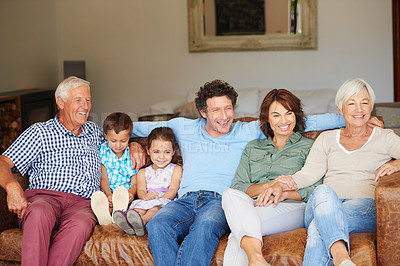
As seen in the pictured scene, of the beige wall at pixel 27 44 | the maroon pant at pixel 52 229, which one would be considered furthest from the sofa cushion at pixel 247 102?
the maroon pant at pixel 52 229

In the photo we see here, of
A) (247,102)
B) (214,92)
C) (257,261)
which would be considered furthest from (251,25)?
(257,261)

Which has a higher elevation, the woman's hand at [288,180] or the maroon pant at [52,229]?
the woman's hand at [288,180]

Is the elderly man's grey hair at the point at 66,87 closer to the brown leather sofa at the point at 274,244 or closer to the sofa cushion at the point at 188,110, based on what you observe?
the brown leather sofa at the point at 274,244

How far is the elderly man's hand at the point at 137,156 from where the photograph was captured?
279 cm

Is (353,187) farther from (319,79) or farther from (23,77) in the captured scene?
A: (23,77)

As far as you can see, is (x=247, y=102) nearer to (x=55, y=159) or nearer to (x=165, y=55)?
(x=165, y=55)

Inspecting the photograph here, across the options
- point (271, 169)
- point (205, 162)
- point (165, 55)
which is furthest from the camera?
point (165, 55)

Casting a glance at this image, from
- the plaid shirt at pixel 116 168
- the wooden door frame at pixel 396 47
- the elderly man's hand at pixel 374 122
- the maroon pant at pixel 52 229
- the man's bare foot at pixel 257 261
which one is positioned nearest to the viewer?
the man's bare foot at pixel 257 261

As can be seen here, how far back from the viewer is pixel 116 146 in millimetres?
2748

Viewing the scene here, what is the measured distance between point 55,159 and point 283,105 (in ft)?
4.08

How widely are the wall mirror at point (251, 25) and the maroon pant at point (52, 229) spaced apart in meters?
4.23

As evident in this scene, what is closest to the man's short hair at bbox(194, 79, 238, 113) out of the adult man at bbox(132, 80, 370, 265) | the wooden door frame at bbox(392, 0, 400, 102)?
the adult man at bbox(132, 80, 370, 265)

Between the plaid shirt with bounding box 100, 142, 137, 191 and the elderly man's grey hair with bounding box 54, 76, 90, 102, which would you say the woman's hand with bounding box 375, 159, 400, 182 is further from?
the elderly man's grey hair with bounding box 54, 76, 90, 102

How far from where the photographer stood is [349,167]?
2.40m
